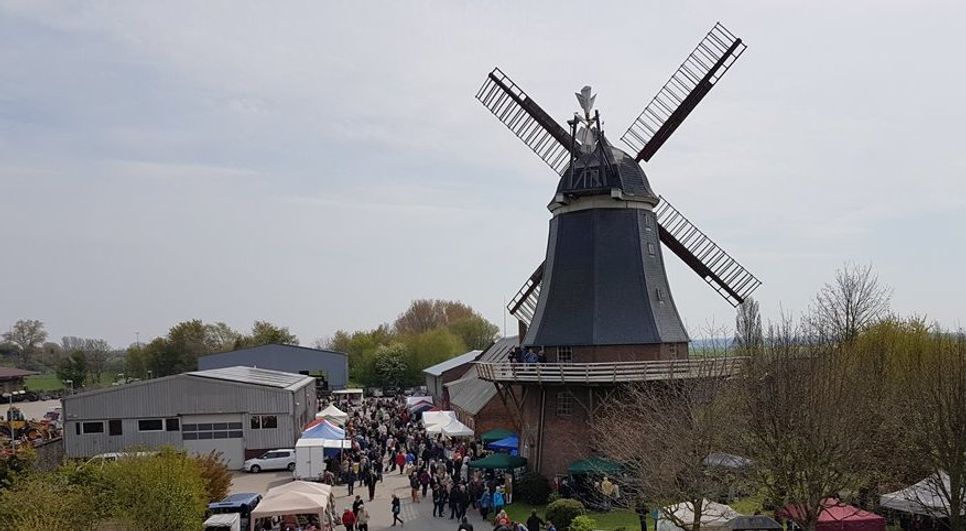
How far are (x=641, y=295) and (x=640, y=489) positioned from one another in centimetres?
1025

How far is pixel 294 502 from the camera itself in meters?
22.1

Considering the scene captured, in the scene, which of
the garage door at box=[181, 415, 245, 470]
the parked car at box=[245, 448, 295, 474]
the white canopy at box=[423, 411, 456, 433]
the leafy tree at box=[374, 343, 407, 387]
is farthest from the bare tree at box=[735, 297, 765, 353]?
the leafy tree at box=[374, 343, 407, 387]

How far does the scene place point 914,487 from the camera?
2084 cm

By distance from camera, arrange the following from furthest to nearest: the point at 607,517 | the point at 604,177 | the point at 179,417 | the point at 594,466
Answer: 1. the point at 179,417
2. the point at 604,177
3. the point at 594,466
4. the point at 607,517

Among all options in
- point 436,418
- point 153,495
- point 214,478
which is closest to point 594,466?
point 214,478

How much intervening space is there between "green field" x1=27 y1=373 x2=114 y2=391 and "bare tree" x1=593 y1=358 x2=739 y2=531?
349 ft

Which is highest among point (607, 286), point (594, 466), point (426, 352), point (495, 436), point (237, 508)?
point (607, 286)

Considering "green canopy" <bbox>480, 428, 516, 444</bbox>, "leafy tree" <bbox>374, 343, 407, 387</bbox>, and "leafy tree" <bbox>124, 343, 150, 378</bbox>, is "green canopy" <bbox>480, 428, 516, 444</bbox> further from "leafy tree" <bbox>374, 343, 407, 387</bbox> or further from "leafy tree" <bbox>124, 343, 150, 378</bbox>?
"leafy tree" <bbox>124, 343, 150, 378</bbox>

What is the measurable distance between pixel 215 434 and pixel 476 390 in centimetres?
1367

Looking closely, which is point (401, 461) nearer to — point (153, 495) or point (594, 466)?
point (594, 466)

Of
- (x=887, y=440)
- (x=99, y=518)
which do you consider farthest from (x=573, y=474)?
(x=99, y=518)

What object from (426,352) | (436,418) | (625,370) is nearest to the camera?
(625,370)

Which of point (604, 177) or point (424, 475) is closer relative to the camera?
point (604, 177)

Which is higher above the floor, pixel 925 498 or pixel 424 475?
pixel 925 498
